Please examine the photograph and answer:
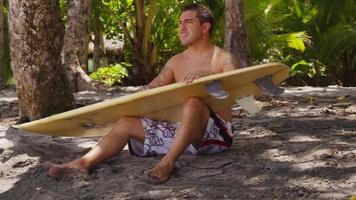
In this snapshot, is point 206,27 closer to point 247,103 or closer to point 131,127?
point 247,103

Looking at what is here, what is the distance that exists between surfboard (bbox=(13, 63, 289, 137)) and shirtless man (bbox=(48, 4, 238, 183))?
6 cm

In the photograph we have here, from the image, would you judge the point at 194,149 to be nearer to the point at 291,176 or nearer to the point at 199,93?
the point at 199,93

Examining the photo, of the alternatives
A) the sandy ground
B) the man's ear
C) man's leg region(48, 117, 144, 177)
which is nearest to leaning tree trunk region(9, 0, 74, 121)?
the sandy ground

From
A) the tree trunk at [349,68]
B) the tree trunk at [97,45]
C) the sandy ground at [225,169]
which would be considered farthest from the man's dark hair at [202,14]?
the tree trunk at [349,68]

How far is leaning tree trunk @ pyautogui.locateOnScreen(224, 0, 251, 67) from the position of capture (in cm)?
731

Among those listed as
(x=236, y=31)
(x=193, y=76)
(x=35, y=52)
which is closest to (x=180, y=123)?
(x=193, y=76)

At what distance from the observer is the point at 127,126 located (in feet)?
12.1

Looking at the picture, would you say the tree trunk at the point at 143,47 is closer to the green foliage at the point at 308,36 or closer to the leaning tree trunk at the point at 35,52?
the green foliage at the point at 308,36

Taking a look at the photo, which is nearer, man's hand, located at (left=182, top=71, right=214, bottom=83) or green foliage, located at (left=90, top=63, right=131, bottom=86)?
man's hand, located at (left=182, top=71, right=214, bottom=83)

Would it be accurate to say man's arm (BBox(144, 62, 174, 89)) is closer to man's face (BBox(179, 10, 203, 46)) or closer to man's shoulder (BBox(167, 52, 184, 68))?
man's shoulder (BBox(167, 52, 184, 68))

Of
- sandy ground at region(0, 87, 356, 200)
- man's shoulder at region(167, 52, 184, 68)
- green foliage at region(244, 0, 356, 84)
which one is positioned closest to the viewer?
sandy ground at region(0, 87, 356, 200)

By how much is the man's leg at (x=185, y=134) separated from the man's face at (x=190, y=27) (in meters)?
0.43

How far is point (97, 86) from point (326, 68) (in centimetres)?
667

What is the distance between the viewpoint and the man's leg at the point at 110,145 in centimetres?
353
